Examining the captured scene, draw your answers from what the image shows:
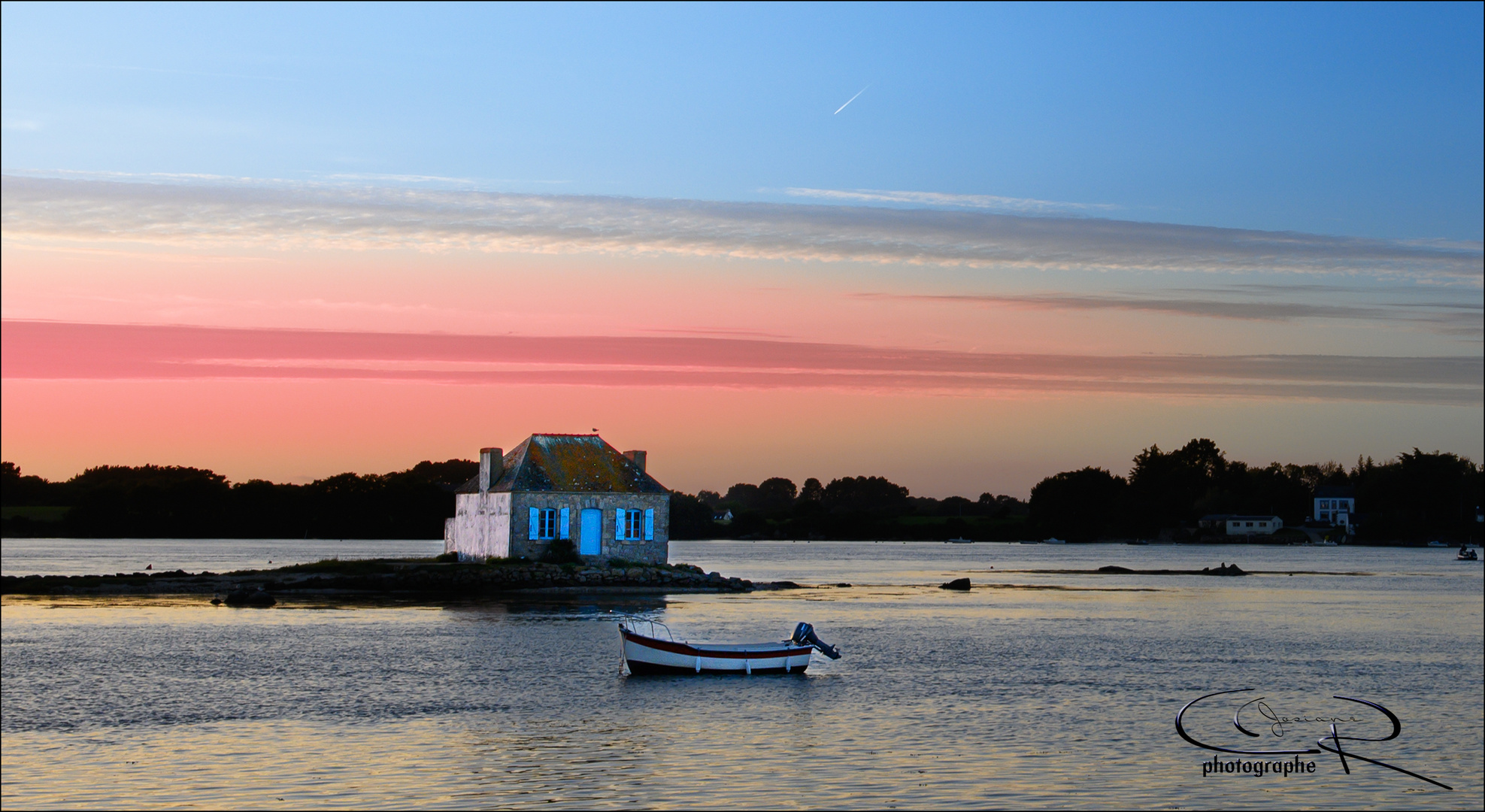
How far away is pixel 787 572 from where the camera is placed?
4491 inches

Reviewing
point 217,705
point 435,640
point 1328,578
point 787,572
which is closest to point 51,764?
point 217,705

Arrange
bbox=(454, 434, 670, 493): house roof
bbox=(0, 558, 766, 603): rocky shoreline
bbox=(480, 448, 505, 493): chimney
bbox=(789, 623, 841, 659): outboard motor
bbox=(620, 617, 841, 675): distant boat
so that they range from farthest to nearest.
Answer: bbox=(480, 448, 505, 493): chimney
bbox=(454, 434, 670, 493): house roof
bbox=(0, 558, 766, 603): rocky shoreline
bbox=(789, 623, 841, 659): outboard motor
bbox=(620, 617, 841, 675): distant boat

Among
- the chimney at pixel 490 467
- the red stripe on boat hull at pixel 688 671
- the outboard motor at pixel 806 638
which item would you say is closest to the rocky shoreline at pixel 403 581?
the chimney at pixel 490 467

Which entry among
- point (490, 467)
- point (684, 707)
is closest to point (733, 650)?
point (684, 707)

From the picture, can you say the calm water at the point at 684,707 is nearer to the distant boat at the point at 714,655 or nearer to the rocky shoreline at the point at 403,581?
the distant boat at the point at 714,655

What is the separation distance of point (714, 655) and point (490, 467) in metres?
32.3

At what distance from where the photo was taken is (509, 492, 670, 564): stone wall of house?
6606 centimetres

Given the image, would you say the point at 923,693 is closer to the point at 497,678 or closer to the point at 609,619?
the point at 497,678

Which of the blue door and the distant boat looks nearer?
the distant boat

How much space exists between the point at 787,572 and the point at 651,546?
46184 millimetres

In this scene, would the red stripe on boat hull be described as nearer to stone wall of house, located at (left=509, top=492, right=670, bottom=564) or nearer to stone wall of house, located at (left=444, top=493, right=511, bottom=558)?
stone wall of house, located at (left=509, top=492, right=670, bottom=564)

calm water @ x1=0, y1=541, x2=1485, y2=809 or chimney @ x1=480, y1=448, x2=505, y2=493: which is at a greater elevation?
chimney @ x1=480, y1=448, x2=505, y2=493

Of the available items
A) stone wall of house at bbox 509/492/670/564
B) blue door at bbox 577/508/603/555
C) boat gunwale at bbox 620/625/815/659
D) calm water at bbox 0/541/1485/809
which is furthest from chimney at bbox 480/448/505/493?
boat gunwale at bbox 620/625/815/659

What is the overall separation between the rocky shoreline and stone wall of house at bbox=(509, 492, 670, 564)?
0.81m
